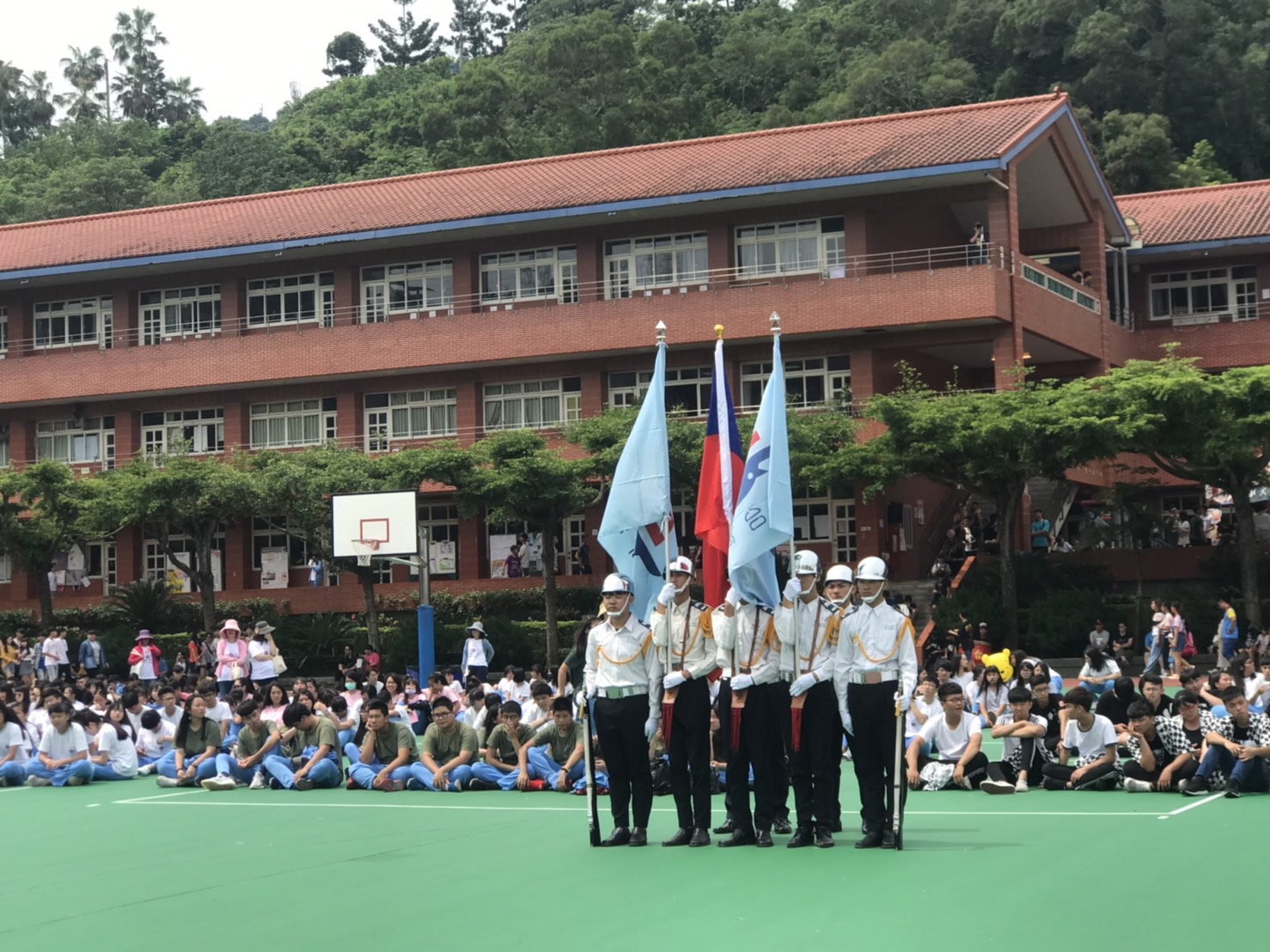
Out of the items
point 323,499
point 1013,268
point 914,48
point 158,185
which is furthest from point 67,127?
point 1013,268

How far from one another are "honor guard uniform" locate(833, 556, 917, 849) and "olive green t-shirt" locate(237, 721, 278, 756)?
8474mm

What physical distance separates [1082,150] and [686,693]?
30.6m

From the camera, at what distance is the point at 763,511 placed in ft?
39.5

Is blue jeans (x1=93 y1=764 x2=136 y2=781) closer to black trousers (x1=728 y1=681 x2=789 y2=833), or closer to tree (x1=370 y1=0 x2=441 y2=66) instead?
black trousers (x1=728 y1=681 x2=789 y2=833)

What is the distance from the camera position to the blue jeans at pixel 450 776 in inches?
646

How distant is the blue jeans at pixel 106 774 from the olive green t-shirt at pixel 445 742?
15.3 ft

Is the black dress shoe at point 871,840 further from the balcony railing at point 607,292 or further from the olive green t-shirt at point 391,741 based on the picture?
the balcony railing at point 607,292

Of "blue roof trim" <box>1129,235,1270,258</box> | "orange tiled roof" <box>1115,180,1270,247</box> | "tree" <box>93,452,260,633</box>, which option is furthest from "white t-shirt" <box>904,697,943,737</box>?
"orange tiled roof" <box>1115,180,1270,247</box>

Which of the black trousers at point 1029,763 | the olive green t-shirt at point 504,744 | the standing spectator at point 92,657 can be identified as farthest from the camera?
the standing spectator at point 92,657

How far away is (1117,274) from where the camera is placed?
4250 cm

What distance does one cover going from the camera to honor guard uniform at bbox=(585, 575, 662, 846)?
1170 cm

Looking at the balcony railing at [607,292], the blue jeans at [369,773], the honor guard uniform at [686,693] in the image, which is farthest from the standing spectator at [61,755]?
the balcony railing at [607,292]

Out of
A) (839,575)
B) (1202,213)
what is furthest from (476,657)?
(1202,213)

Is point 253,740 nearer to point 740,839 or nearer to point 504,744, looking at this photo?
point 504,744
